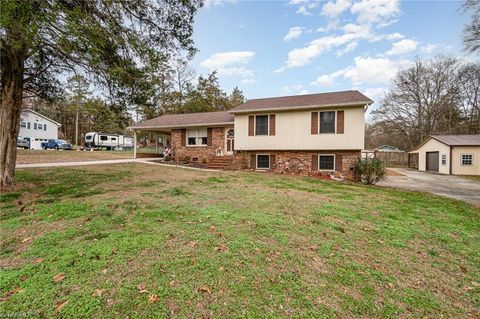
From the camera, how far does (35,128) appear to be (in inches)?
1291

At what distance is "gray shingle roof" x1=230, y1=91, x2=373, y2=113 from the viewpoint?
12211 mm

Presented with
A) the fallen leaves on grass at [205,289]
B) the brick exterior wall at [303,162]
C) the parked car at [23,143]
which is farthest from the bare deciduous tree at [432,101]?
the parked car at [23,143]

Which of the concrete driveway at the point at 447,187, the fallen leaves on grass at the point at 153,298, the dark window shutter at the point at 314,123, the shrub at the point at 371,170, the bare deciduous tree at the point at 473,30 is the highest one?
the bare deciduous tree at the point at 473,30

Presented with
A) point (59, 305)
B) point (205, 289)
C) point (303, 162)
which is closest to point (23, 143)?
point (303, 162)

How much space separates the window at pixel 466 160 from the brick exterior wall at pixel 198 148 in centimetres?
2097

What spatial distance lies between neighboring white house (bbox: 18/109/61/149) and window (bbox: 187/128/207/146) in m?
26.0

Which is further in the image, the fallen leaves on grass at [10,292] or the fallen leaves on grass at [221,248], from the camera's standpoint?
the fallen leaves on grass at [221,248]

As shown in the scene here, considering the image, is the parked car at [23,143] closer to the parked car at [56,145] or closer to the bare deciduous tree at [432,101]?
the parked car at [56,145]

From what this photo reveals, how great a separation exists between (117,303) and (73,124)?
195ft

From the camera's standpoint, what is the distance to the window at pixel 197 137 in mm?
17375

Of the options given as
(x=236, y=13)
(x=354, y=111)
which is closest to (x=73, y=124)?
(x=236, y=13)

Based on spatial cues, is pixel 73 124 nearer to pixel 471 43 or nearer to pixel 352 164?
pixel 352 164

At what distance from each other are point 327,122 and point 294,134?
6.34 ft

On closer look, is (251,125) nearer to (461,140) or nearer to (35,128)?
(461,140)
